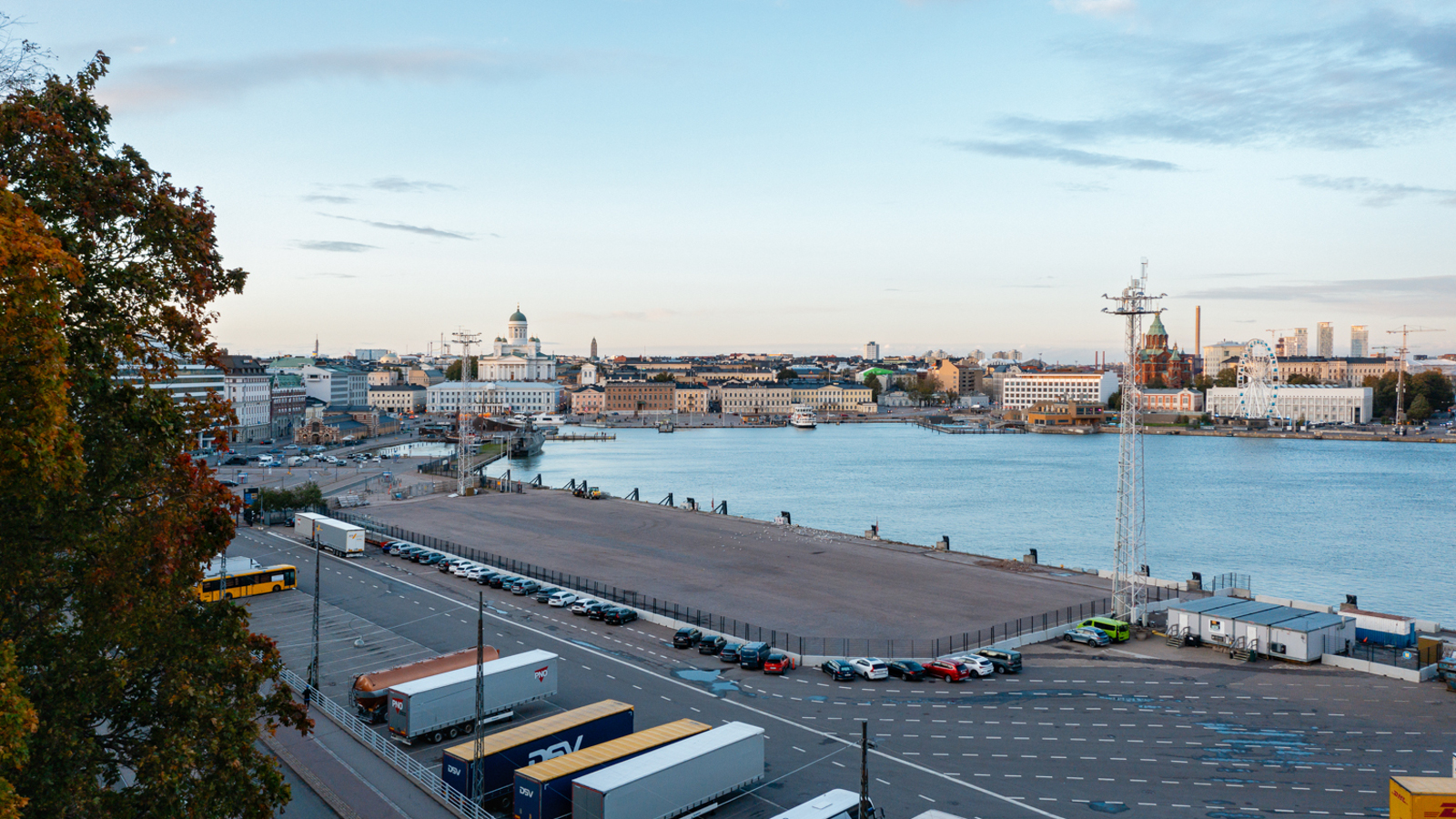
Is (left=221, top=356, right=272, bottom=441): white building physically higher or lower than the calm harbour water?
higher

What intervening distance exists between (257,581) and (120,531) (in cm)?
1412

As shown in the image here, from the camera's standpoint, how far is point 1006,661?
43.4ft

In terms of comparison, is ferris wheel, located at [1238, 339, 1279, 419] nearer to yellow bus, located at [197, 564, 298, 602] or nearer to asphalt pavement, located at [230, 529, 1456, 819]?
asphalt pavement, located at [230, 529, 1456, 819]

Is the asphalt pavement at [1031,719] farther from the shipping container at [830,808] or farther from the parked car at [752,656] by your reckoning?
the shipping container at [830,808]

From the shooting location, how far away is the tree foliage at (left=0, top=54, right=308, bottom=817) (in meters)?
4.55

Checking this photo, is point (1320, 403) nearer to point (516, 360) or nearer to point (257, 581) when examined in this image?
point (516, 360)

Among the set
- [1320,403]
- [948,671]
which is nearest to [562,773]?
[948,671]

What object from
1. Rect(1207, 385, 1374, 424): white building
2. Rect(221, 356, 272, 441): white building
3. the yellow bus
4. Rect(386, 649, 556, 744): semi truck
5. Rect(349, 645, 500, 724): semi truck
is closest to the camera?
Rect(386, 649, 556, 744): semi truck

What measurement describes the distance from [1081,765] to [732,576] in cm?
1091

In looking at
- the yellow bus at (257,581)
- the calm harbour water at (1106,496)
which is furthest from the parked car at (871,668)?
the calm harbour water at (1106,496)

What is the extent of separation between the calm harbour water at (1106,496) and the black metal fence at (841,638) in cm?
948

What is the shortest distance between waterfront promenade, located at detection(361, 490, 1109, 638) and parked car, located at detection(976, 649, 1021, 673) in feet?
6.39

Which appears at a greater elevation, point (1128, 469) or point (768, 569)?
point (1128, 469)

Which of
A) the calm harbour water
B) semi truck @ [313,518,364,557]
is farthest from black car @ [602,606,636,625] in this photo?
the calm harbour water
